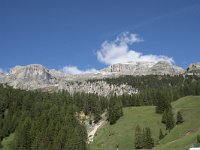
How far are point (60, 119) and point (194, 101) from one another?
72.2 m

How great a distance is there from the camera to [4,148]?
536ft

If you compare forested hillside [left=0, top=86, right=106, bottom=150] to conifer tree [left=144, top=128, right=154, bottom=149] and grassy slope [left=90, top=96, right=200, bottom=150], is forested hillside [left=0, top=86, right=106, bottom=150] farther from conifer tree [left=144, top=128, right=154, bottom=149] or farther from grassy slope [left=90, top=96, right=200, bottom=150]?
conifer tree [left=144, top=128, right=154, bottom=149]

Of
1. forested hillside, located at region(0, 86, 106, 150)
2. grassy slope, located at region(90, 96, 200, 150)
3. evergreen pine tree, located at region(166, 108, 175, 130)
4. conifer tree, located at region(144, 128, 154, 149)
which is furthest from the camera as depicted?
forested hillside, located at region(0, 86, 106, 150)

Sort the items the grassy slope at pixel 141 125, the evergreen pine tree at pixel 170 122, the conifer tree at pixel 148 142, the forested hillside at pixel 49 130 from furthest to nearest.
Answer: the forested hillside at pixel 49 130 < the evergreen pine tree at pixel 170 122 < the grassy slope at pixel 141 125 < the conifer tree at pixel 148 142

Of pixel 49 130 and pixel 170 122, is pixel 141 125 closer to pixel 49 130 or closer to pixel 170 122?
pixel 170 122

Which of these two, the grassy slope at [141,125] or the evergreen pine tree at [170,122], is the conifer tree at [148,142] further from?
the evergreen pine tree at [170,122]

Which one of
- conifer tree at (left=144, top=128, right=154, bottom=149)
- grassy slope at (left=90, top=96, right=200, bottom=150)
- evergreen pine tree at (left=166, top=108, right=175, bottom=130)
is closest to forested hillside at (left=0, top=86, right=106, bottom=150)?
grassy slope at (left=90, top=96, right=200, bottom=150)

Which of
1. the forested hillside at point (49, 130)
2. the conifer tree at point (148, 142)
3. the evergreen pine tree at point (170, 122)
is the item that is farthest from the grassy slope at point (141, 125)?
the forested hillside at point (49, 130)

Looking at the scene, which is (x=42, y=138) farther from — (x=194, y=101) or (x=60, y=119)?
(x=194, y=101)

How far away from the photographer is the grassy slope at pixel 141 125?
124m

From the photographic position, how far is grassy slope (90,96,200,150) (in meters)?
124

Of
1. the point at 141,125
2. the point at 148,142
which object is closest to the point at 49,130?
the point at 141,125

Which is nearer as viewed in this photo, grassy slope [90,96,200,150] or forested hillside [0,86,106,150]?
grassy slope [90,96,200,150]

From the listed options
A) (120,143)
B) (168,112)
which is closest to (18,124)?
(120,143)
